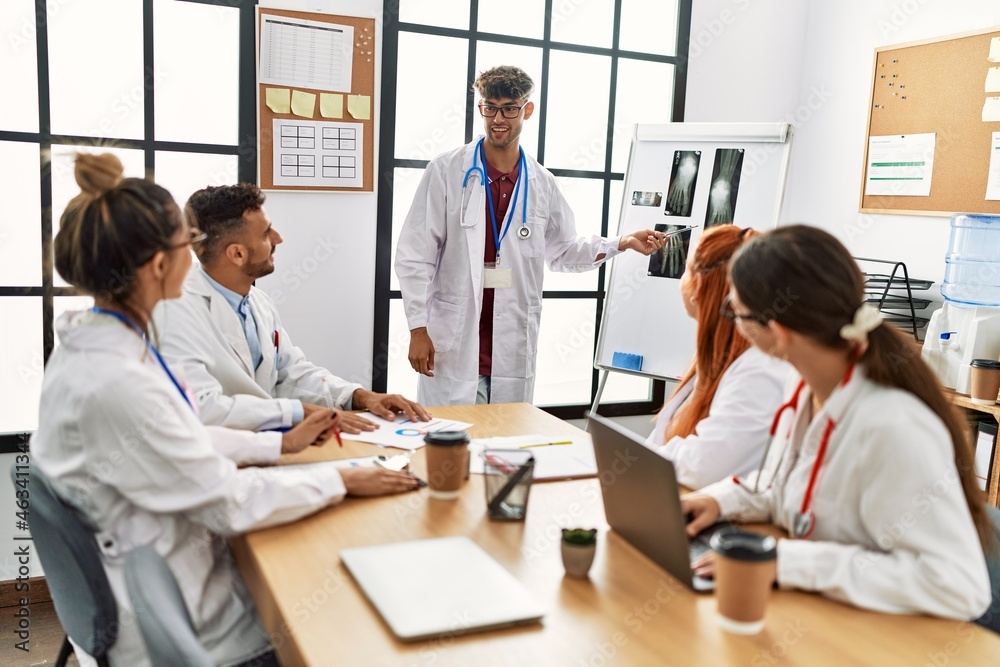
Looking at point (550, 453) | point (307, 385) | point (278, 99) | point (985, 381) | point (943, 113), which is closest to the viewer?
point (550, 453)

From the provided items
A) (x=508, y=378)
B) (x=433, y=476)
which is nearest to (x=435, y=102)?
(x=508, y=378)

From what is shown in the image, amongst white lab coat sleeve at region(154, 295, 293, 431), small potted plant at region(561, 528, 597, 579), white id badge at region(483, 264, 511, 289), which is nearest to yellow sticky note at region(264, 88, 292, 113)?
white id badge at region(483, 264, 511, 289)

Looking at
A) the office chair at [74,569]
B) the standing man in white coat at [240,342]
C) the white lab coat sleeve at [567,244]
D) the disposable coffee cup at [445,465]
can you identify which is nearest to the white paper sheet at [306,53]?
the white lab coat sleeve at [567,244]

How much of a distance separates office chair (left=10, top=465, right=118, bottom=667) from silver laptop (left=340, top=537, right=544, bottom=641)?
1.21 ft

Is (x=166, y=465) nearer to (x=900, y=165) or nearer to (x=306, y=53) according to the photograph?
(x=306, y=53)

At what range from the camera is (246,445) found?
5.76ft

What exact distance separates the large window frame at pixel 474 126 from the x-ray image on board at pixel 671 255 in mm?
445

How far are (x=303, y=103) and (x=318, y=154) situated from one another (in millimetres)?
193

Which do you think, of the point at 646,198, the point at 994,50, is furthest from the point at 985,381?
the point at 646,198

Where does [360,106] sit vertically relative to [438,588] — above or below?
above

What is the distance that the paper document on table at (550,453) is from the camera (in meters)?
1.80

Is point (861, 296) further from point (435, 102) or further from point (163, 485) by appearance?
point (435, 102)

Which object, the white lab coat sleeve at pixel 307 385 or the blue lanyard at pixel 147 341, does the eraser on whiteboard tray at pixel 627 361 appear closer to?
the white lab coat sleeve at pixel 307 385

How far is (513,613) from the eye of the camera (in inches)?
44.9
